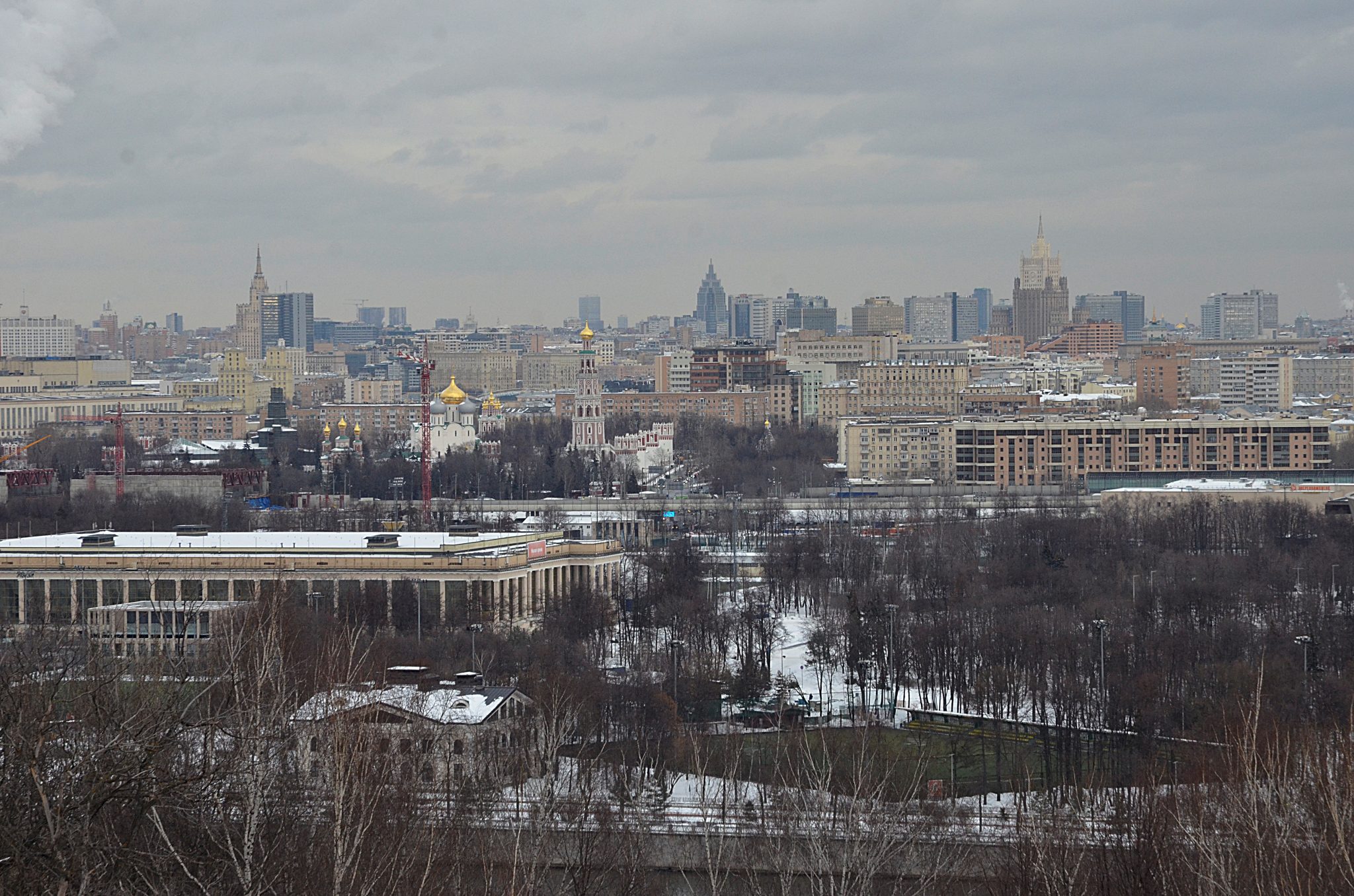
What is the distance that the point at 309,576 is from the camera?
130 ft

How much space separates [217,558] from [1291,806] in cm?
2515

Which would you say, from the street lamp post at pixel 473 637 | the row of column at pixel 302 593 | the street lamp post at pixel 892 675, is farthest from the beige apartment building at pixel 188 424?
the street lamp post at pixel 892 675

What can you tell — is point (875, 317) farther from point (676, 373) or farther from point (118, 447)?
point (118, 447)

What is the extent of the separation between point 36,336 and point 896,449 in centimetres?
12355

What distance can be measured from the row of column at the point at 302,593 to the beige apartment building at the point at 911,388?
59120mm

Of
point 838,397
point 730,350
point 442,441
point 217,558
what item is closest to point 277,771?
point 217,558

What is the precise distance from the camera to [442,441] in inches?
3334

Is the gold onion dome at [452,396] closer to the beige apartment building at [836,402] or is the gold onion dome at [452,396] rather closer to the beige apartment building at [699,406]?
the beige apartment building at [699,406]

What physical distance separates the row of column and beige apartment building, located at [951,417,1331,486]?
124 ft

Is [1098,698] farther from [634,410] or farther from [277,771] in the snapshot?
[634,410]

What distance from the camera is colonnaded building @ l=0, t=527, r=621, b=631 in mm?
38375

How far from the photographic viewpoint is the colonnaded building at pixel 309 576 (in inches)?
1511

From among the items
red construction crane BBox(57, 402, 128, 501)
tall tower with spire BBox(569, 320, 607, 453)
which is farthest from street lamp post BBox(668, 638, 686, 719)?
tall tower with spire BBox(569, 320, 607, 453)

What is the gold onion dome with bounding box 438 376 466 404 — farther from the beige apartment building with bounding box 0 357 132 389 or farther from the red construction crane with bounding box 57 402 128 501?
the beige apartment building with bounding box 0 357 132 389
